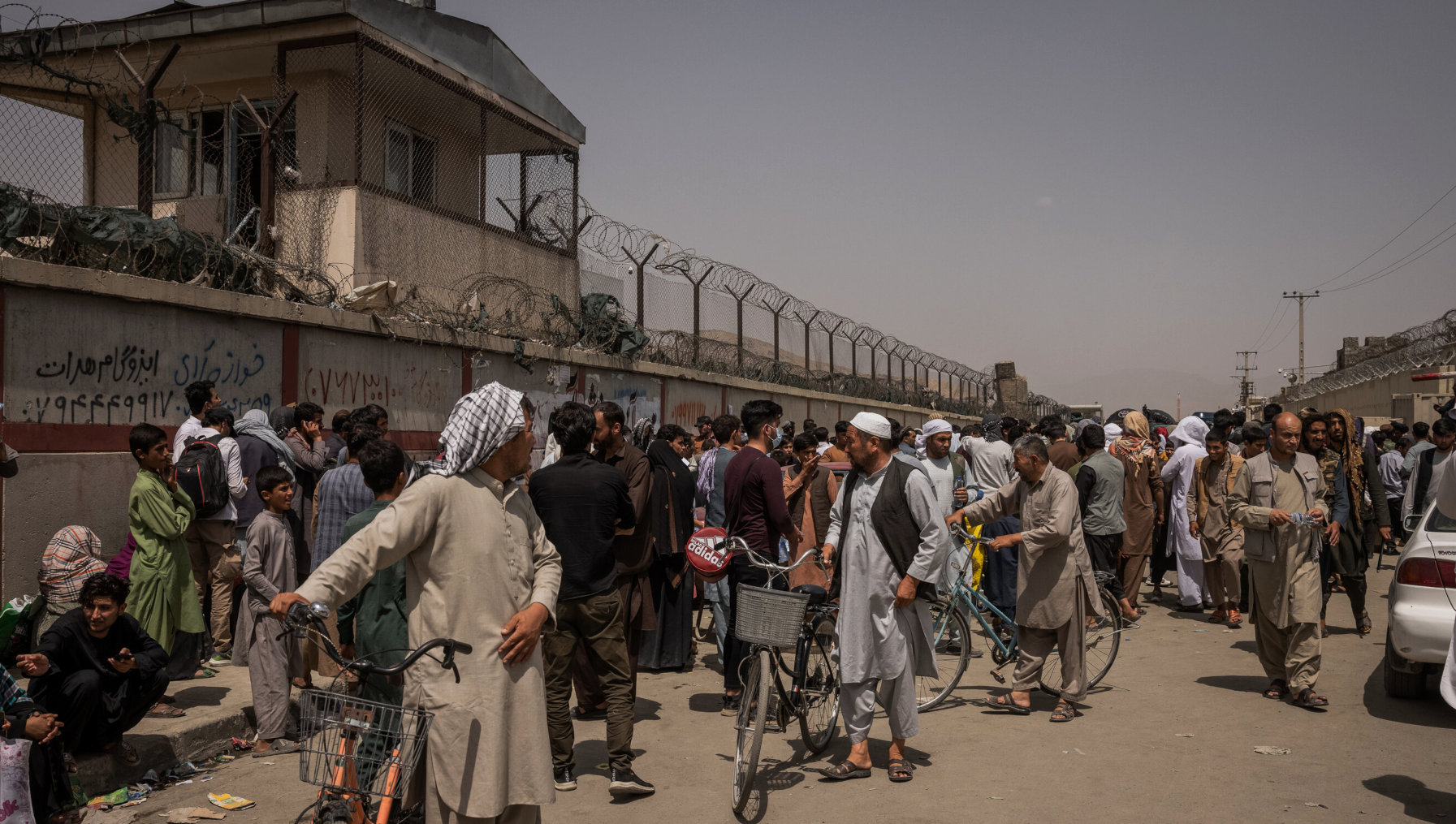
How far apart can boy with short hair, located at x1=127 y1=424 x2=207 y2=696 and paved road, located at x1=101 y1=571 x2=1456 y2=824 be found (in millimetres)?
968

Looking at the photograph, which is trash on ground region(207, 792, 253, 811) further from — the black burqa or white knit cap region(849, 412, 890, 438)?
white knit cap region(849, 412, 890, 438)

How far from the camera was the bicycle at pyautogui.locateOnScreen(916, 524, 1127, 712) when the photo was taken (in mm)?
6641

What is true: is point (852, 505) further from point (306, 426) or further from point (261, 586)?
point (306, 426)

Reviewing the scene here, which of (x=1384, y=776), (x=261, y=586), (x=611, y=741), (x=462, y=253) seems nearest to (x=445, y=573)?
(x=611, y=741)

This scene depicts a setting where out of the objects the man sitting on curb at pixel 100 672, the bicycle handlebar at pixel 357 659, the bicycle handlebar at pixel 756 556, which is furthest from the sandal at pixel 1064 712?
the man sitting on curb at pixel 100 672

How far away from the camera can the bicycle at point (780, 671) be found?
471 centimetres

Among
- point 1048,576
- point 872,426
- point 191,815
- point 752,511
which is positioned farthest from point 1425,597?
point 191,815

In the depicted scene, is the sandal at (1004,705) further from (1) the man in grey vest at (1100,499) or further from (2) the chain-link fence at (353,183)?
(2) the chain-link fence at (353,183)

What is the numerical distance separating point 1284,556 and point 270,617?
236 inches

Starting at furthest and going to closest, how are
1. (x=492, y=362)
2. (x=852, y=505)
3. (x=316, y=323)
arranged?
(x=492, y=362), (x=316, y=323), (x=852, y=505)

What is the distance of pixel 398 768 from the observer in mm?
2900

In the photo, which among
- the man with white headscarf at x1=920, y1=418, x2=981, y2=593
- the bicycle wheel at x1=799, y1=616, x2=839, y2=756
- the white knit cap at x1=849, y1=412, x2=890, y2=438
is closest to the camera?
the white knit cap at x1=849, y1=412, x2=890, y2=438

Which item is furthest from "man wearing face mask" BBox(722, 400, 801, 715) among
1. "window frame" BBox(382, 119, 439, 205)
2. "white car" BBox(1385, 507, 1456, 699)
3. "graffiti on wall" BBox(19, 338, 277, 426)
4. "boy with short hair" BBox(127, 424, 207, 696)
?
"window frame" BBox(382, 119, 439, 205)

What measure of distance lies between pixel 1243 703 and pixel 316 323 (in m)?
7.62
